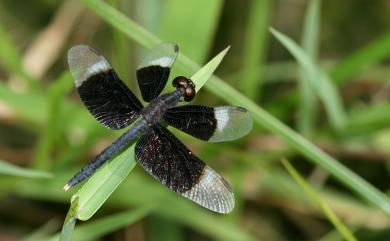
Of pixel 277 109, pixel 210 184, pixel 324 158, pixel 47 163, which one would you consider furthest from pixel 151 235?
pixel 324 158

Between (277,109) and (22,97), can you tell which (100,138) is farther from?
(277,109)

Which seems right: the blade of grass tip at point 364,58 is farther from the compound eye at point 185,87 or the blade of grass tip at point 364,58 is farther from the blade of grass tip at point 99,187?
the blade of grass tip at point 99,187

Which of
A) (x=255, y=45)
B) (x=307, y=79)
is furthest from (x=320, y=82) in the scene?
(x=255, y=45)

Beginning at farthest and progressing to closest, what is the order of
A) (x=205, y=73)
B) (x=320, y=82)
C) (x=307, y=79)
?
1. (x=307, y=79)
2. (x=320, y=82)
3. (x=205, y=73)

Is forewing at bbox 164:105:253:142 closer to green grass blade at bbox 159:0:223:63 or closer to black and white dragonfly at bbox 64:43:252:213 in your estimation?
black and white dragonfly at bbox 64:43:252:213

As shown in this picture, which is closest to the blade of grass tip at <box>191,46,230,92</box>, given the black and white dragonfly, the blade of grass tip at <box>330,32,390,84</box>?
the black and white dragonfly

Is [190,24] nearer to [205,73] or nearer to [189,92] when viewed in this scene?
[189,92]
